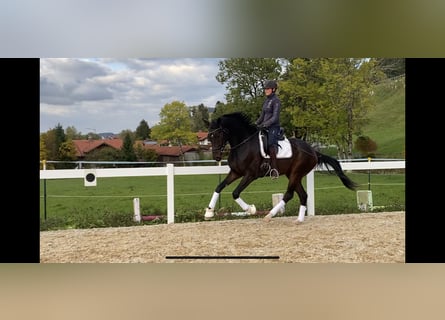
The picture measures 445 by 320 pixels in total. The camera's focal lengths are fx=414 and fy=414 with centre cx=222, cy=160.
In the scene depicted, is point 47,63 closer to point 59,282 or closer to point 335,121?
point 59,282

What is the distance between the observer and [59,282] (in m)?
4.11

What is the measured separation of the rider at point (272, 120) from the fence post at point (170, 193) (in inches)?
47.1

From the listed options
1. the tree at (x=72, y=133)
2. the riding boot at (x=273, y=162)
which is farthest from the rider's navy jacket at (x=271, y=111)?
the tree at (x=72, y=133)

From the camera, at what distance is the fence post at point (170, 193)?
199 inches

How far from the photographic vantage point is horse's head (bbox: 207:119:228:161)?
4840 millimetres

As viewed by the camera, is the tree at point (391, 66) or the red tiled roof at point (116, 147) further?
the red tiled roof at point (116, 147)

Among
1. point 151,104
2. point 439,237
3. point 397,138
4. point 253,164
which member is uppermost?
point 151,104

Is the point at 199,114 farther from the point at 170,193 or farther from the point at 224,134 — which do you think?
the point at 170,193

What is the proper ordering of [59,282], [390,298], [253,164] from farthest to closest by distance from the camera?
[253,164] → [59,282] → [390,298]

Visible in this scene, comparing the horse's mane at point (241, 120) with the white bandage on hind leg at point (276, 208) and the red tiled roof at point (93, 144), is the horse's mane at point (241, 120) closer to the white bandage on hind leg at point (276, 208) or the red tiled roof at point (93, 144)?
the white bandage on hind leg at point (276, 208)

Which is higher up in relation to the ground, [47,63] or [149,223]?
[47,63]

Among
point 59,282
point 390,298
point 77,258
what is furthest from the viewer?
point 77,258

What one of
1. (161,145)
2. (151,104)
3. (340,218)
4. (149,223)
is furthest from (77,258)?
(340,218)
